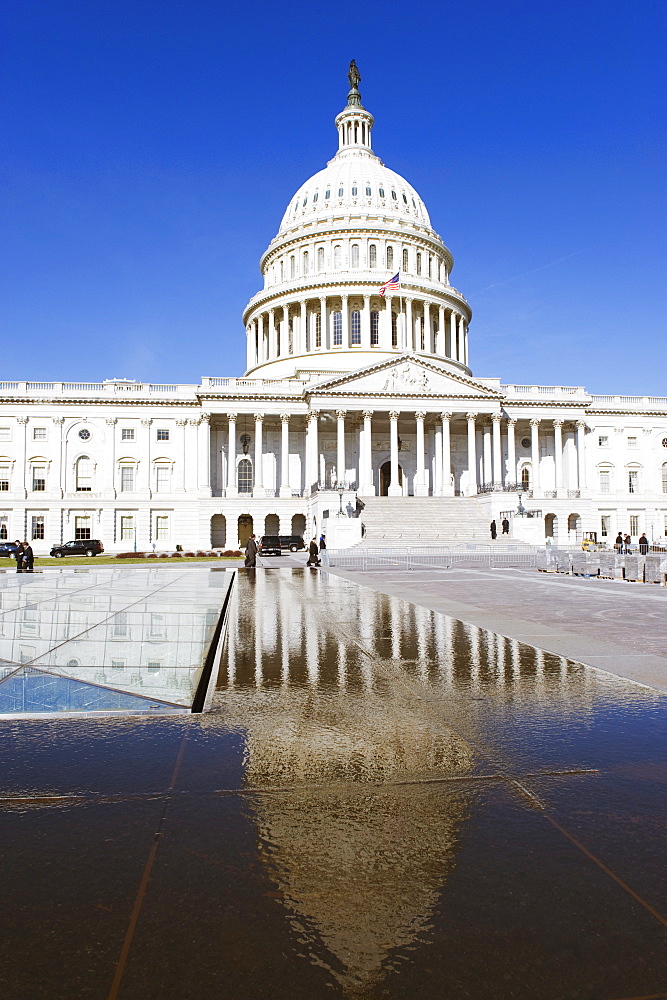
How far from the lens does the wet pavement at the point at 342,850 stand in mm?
2818

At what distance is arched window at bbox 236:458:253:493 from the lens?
76.2 metres

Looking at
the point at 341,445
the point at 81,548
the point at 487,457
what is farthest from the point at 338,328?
the point at 81,548

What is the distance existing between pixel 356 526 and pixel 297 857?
169 feet

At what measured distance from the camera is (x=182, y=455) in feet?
252

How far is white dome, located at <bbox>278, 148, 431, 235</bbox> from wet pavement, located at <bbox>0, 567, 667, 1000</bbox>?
91146 mm

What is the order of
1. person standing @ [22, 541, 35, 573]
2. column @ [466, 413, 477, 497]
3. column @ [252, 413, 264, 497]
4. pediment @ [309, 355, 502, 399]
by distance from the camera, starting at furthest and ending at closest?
column @ [252, 413, 264, 497], column @ [466, 413, 477, 497], pediment @ [309, 355, 502, 399], person standing @ [22, 541, 35, 573]

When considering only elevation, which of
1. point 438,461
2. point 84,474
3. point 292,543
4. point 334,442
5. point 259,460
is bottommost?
point 292,543

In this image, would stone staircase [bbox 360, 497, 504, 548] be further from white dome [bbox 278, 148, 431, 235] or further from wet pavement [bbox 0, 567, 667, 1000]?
wet pavement [bbox 0, 567, 667, 1000]

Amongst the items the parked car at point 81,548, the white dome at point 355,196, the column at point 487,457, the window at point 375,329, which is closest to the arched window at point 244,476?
the parked car at point 81,548

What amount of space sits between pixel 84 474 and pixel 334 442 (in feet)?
85.9

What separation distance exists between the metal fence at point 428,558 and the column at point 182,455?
29.8m

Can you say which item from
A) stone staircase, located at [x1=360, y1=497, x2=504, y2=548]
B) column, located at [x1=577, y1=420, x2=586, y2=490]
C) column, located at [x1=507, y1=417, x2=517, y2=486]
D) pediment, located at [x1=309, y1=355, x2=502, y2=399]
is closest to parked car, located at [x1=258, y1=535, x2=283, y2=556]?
stone staircase, located at [x1=360, y1=497, x2=504, y2=548]

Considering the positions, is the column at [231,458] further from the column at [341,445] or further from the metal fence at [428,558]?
the metal fence at [428,558]

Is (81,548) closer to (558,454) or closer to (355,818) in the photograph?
(558,454)
